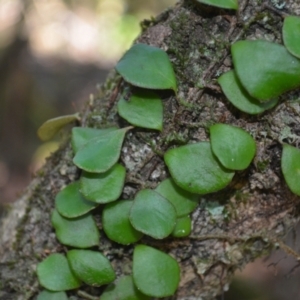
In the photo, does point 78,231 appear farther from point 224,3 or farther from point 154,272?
point 224,3

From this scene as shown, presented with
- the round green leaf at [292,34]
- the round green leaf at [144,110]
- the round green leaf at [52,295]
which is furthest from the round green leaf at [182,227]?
the round green leaf at [292,34]

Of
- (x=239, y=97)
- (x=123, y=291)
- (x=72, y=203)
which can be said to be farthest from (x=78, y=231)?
(x=239, y=97)

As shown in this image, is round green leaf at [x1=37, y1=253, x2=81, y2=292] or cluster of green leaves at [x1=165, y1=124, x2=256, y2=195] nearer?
cluster of green leaves at [x1=165, y1=124, x2=256, y2=195]

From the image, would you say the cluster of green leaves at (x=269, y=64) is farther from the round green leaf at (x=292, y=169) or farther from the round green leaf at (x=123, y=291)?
the round green leaf at (x=123, y=291)

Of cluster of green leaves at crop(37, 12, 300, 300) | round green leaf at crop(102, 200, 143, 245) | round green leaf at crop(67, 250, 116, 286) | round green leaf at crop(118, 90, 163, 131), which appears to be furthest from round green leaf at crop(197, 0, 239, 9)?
round green leaf at crop(67, 250, 116, 286)

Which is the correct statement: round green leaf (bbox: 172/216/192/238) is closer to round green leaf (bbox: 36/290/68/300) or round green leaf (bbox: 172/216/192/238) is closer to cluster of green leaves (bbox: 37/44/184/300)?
cluster of green leaves (bbox: 37/44/184/300)

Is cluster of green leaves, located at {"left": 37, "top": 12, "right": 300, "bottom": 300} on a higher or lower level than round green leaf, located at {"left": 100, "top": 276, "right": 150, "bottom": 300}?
higher
